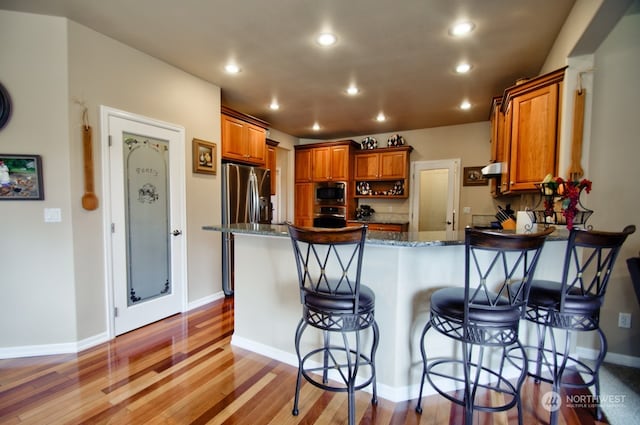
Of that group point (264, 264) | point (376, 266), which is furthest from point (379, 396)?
point (264, 264)

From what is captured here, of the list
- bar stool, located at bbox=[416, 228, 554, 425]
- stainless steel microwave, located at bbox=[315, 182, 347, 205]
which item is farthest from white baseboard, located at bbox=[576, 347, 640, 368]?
stainless steel microwave, located at bbox=[315, 182, 347, 205]

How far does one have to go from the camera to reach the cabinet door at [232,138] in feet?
12.4

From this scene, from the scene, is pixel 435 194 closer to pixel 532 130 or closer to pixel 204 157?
pixel 532 130

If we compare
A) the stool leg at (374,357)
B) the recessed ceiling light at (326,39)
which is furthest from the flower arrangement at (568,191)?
the recessed ceiling light at (326,39)

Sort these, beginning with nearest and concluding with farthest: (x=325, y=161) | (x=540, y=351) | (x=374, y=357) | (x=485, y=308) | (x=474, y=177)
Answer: (x=485, y=308), (x=374, y=357), (x=540, y=351), (x=474, y=177), (x=325, y=161)

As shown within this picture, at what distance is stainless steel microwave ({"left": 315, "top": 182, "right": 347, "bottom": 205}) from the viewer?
563 centimetres

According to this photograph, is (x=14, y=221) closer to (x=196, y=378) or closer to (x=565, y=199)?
(x=196, y=378)

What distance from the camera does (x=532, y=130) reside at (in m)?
2.50

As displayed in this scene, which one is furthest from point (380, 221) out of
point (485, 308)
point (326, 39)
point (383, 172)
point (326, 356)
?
point (485, 308)

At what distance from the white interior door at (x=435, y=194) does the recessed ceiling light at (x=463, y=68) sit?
2.29m

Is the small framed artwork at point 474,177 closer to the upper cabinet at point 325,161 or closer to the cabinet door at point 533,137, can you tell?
the upper cabinet at point 325,161

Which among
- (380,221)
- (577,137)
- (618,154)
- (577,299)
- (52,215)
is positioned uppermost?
(577,137)

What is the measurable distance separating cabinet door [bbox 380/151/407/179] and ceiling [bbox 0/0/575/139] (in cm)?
141

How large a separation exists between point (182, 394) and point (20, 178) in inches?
80.9
